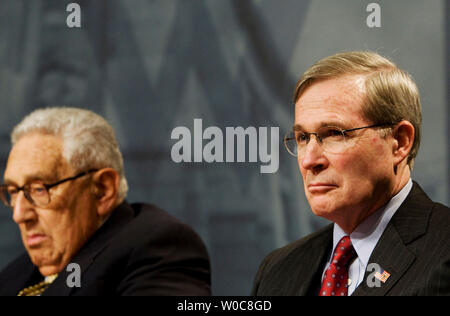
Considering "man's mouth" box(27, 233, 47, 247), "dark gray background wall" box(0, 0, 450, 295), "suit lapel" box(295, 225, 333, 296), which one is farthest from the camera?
"dark gray background wall" box(0, 0, 450, 295)

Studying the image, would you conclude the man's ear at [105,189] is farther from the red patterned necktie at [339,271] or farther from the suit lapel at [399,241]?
the suit lapel at [399,241]

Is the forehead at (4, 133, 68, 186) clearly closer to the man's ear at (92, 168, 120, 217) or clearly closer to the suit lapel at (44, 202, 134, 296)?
the man's ear at (92, 168, 120, 217)

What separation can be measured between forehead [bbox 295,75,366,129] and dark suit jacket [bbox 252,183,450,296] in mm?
344

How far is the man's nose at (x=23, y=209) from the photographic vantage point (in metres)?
2.73

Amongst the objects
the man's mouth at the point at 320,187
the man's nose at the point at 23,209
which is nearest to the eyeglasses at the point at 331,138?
the man's mouth at the point at 320,187

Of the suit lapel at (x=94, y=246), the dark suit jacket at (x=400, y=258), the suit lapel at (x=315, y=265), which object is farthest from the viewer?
the suit lapel at (x=94, y=246)

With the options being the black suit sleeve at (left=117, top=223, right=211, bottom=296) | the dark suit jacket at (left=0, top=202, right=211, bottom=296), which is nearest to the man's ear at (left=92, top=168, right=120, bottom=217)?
the dark suit jacket at (left=0, top=202, right=211, bottom=296)

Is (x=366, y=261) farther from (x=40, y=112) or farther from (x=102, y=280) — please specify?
(x=40, y=112)

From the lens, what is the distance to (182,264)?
254 cm

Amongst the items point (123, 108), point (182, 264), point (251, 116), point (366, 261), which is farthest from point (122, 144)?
point (366, 261)

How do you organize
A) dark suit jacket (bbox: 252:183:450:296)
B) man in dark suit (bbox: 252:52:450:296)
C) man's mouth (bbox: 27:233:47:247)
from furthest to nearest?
man's mouth (bbox: 27:233:47:247) → man in dark suit (bbox: 252:52:450:296) → dark suit jacket (bbox: 252:183:450:296)

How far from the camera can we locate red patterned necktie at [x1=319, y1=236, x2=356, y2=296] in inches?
77.8

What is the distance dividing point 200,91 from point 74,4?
0.93 metres

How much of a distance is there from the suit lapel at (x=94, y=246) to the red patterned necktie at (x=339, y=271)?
1054 millimetres
